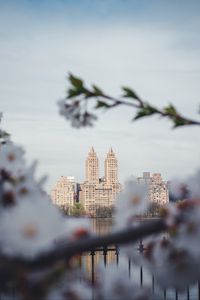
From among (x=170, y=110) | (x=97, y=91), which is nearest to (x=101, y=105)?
(x=97, y=91)

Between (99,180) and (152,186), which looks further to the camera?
(99,180)

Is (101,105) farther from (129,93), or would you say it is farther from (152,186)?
(152,186)

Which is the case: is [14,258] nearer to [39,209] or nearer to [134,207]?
[39,209]

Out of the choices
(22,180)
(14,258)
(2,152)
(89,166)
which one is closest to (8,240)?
(14,258)

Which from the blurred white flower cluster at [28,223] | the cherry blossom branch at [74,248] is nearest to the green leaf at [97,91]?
the blurred white flower cluster at [28,223]

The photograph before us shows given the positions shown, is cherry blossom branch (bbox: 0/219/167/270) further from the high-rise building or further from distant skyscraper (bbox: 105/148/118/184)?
distant skyscraper (bbox: 105/148/118/184)

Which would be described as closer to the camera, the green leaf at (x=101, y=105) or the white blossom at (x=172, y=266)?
the white blossom at (x=172, y=266)

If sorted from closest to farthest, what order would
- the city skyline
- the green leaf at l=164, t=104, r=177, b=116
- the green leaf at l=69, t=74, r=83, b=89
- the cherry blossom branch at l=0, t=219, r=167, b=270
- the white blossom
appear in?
the cherry blossom branch at l=0, t=219, r=167, b=270 < the white blossom < the green leaf at l=69, t=74, r=83, b=89 < the green leaf at l=164, t=104, r=177, b=116 < the city skyline

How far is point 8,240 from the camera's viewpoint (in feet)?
2.17

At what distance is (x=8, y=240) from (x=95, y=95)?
63 cm

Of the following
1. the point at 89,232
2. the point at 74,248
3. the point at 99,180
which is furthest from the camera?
the point at 99,180

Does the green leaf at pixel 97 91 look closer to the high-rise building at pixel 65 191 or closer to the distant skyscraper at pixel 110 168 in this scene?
the high-rise building at pixel 65 191

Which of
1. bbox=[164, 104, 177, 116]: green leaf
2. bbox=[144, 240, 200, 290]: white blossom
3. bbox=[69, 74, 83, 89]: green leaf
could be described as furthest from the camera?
bbox=[164, 104, 177, 116]: green leaf

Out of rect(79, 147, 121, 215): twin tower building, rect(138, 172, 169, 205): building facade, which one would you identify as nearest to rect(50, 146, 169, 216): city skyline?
rect(79, 147, 121, 215): twin tower building
